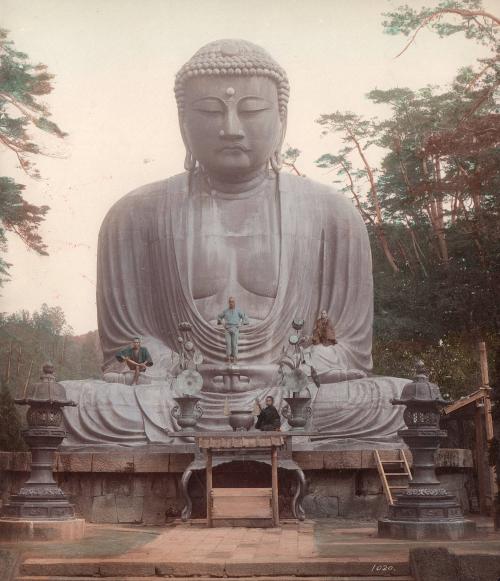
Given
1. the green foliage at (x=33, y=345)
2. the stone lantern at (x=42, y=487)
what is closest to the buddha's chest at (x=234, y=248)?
the stone lantern at (x=42, y=487)

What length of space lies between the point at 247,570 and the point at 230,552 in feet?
2.45

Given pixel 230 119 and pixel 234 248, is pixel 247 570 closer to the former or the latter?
pixel 234 248

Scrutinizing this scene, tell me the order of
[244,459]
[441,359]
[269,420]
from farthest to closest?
[441,359]
[269,420]
[244,459]

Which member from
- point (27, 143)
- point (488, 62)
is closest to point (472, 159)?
point (488, 62)

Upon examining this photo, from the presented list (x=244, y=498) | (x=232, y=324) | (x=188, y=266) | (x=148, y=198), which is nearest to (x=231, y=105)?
(x=148, y=198)

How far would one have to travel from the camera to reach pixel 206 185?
1280 cm

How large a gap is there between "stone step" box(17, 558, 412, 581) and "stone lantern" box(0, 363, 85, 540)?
1.80 m

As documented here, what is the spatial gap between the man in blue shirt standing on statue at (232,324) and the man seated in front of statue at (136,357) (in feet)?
2.78

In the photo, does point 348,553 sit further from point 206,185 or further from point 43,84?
point 43,84

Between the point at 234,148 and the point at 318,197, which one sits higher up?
the point at 234,148

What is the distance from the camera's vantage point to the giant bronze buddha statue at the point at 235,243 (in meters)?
12.1

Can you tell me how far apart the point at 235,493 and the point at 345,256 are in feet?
15.7

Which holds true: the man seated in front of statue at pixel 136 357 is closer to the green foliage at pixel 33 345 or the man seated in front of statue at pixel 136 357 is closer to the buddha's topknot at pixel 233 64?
the buddha's topknot at pixel 233 64

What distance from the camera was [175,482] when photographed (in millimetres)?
9648
